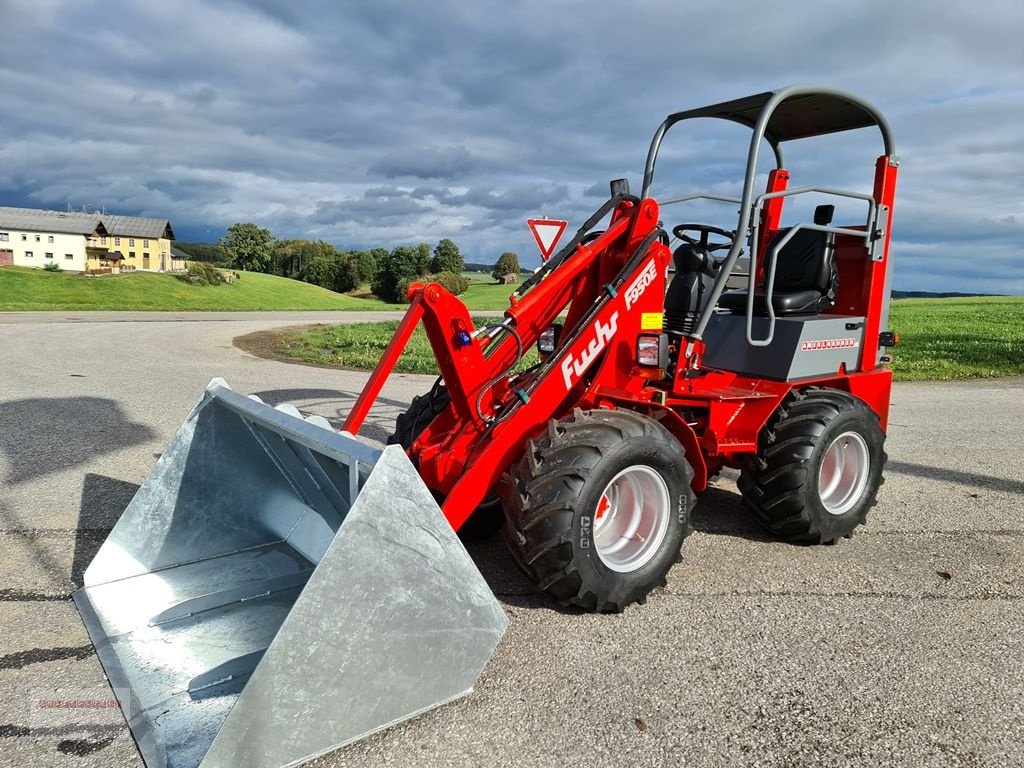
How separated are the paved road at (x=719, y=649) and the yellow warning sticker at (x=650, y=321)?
1344mm

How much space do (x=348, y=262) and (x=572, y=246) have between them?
70596 mm

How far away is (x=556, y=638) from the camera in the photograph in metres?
3.51

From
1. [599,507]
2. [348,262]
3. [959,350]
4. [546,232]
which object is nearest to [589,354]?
[599,507]

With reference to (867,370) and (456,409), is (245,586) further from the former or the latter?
(867,370)

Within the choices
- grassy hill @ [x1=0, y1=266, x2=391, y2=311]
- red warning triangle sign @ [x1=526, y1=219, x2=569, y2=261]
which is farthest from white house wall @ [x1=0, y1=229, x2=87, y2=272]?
red warning triangle sign @ [x1=526, y1=219, x2=569, y2=261]

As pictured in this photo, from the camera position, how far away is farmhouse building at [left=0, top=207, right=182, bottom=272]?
7750 centimetres

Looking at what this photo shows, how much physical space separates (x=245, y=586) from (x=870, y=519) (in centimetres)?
400

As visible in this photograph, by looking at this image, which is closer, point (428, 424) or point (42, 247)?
point (428, 424)

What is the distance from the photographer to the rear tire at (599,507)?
11.2 feet

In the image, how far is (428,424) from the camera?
4.34m

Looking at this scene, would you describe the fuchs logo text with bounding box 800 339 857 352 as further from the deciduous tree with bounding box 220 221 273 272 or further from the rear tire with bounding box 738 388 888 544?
the deciduous tree with bounding box 220 221 273 272

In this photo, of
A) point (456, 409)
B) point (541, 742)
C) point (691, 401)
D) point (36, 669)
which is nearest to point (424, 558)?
point (541, 742)

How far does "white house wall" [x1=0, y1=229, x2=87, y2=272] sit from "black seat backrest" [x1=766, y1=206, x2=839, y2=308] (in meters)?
84.7

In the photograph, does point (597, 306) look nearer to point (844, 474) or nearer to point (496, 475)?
point (496, 475)
